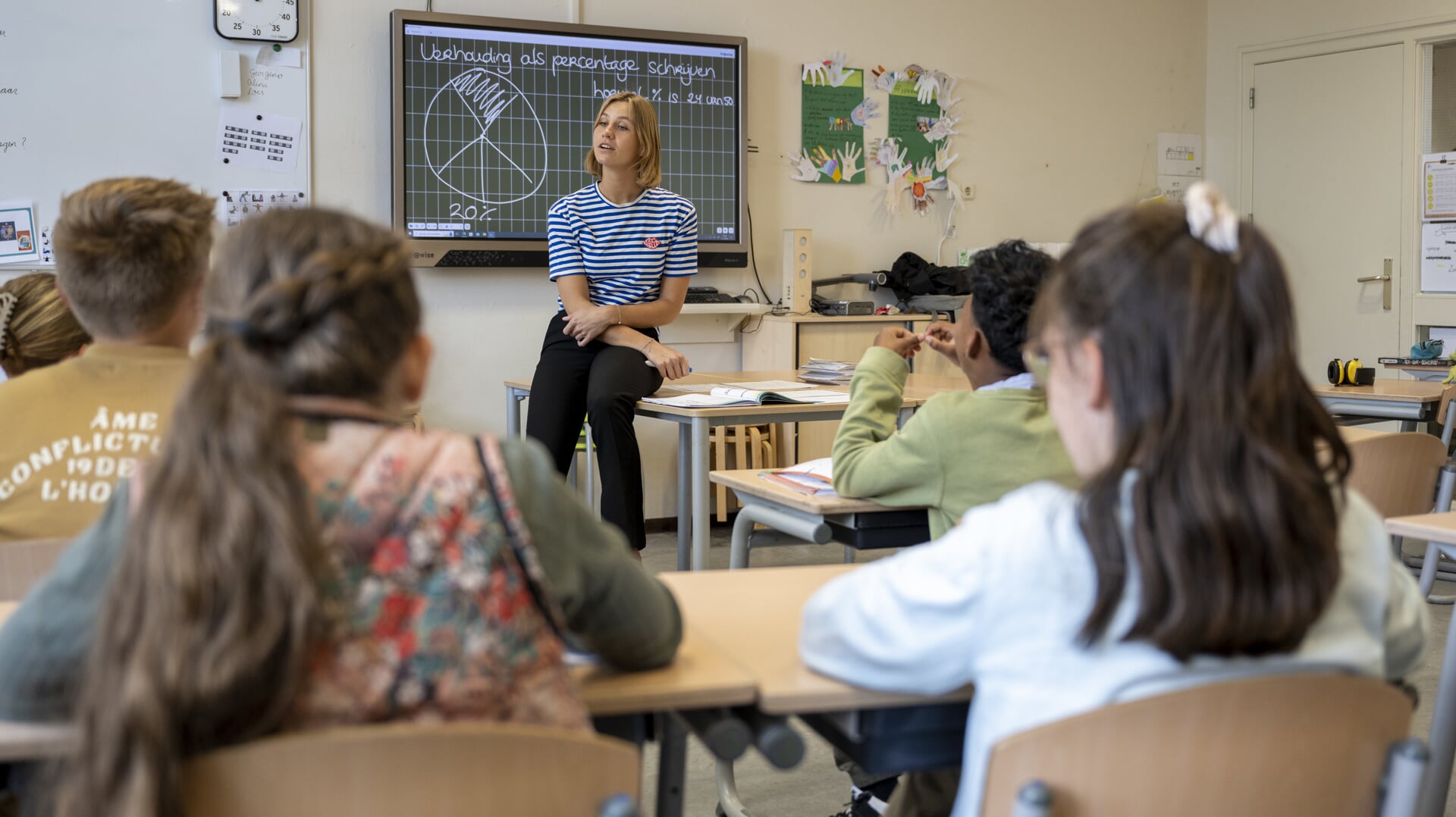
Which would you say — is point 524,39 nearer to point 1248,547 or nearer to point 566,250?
point 566,250

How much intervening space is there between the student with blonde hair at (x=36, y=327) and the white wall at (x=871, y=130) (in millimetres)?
2450

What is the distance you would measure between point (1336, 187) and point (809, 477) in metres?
4.80

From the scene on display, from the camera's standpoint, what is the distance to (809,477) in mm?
2299

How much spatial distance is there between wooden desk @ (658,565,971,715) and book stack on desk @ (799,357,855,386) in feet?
6.62

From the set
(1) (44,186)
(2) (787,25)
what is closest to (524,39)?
(2) (787,25)

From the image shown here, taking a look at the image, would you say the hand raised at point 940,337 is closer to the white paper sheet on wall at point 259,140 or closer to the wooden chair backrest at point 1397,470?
the wooden chair backrest at point 1397,470

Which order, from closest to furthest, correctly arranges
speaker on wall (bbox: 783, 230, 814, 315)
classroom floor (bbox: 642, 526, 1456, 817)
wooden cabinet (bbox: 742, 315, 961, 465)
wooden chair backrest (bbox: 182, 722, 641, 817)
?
wooden chair backrest (bbox: 182, 722, 641, 817)
classroom floor (bbox: 642, 526, 1456, 817)
wooden cabinet (bbox: 742, 315, 961, 465)
speaker on wall (bbox: 783, 230, 814, 315)

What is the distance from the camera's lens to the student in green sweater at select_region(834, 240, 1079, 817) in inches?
69.7

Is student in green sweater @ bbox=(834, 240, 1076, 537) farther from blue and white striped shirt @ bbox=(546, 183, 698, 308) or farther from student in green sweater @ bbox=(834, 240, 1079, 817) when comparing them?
blue and white striped shirt @ bbox=(546, 183, 698, 308)

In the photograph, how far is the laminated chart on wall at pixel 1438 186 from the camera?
5.60m

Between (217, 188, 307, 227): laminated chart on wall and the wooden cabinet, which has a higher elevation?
(217, 188, 307, 227): laminated chart on wall

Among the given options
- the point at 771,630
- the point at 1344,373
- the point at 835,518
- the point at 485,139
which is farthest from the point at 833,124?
the point at 771,630

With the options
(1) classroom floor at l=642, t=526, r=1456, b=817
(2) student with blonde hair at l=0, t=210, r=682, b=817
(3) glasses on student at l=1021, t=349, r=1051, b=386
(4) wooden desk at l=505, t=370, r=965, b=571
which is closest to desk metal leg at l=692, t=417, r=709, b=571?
(4) wooden desk at l=505, t=370, r=965, b=571

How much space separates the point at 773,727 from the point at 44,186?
386cm
